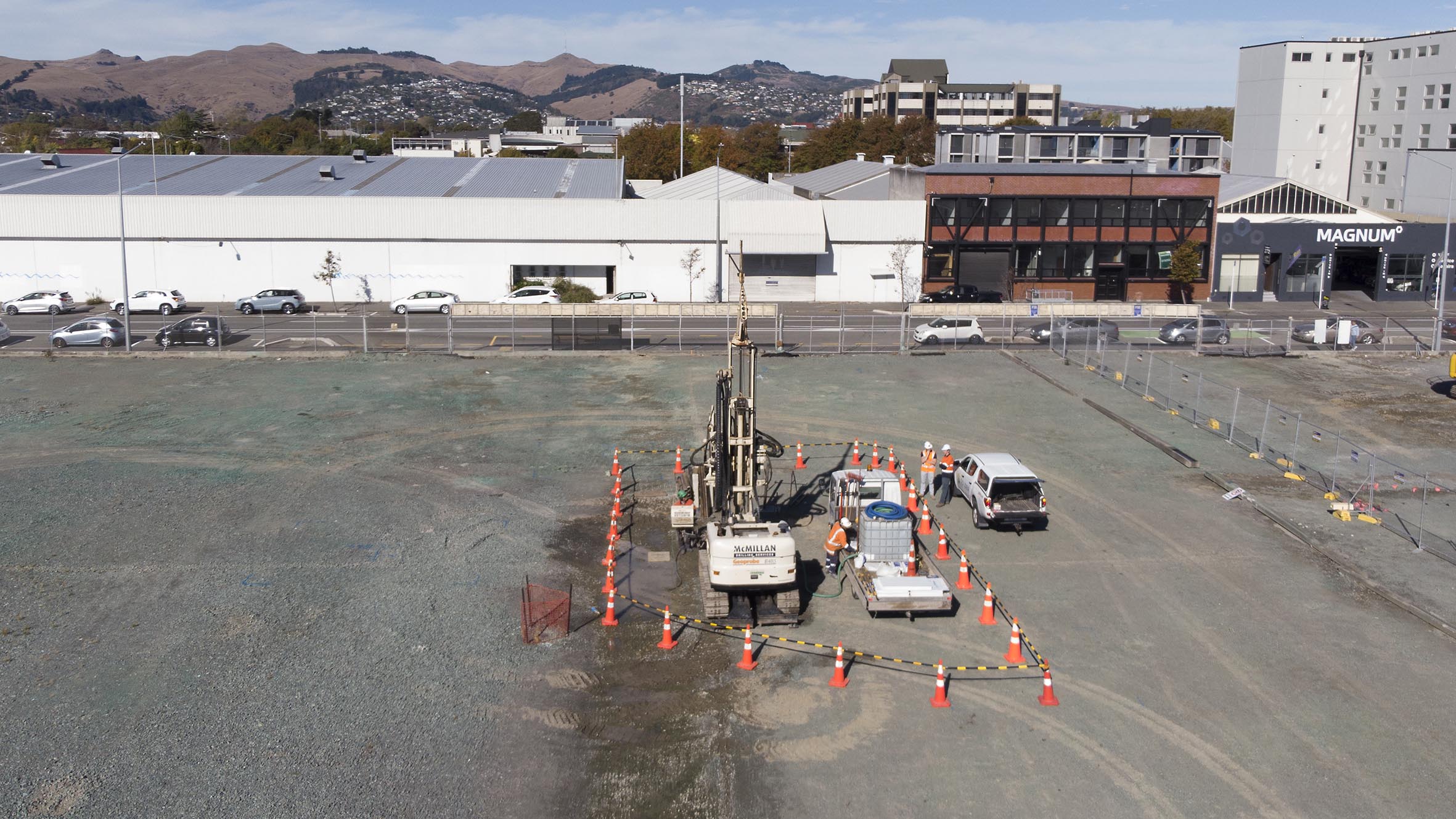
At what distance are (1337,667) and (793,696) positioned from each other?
9349 millimetres

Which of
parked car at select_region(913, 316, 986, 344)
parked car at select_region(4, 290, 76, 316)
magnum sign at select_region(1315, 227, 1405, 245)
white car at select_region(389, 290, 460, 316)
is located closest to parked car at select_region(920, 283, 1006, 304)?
parked car at select_region(913, 316, 986, 344)

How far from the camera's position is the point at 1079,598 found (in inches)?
842

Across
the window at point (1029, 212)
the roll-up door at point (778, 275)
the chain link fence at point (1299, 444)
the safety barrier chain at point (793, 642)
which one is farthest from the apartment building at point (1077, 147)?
the safety barrier chain at point (793, 642)

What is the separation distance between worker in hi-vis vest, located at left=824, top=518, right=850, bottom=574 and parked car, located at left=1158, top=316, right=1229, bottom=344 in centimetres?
3470

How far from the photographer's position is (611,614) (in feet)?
66.0

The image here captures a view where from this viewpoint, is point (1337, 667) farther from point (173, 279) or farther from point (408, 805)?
point (173, 279)

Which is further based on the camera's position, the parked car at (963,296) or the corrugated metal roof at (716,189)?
the corrugated metal roof at (716,189)

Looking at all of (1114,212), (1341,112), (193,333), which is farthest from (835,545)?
(1341,112)

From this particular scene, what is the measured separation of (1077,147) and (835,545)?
68.7 metres

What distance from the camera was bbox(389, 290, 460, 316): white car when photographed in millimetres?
61469

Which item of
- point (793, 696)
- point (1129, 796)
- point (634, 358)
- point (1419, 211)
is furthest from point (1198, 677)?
point (1419, 211)

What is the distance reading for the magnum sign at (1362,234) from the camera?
68938mm

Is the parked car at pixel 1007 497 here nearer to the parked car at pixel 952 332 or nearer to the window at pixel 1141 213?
the parked car at pixel 952 332

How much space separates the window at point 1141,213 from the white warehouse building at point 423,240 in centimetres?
1315
